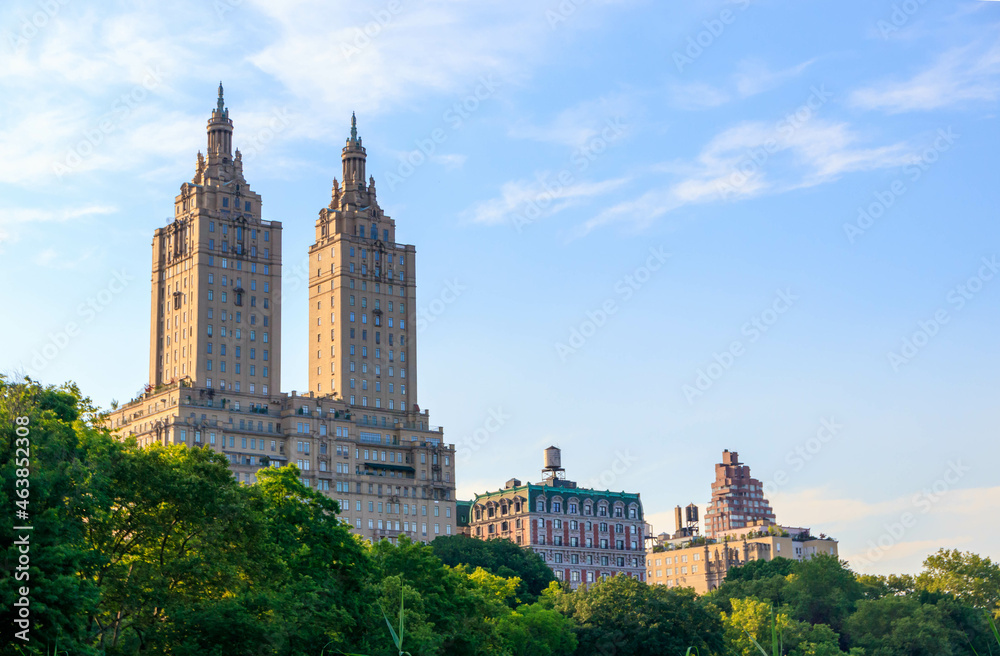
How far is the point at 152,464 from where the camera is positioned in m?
65.5

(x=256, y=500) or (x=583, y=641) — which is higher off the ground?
(x=256, y=500)

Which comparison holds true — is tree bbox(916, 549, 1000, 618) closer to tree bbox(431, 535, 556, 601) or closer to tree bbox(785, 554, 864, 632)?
tree bbox(785, 554, 864, 632)

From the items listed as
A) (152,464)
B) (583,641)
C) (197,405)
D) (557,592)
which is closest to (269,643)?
(152,464)

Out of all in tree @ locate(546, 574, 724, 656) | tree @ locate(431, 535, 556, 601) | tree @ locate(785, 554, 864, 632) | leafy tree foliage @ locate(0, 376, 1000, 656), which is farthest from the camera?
tree @ locate(431, 535, 556, 601)

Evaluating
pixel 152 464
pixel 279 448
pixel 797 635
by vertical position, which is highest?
pixel 279 448

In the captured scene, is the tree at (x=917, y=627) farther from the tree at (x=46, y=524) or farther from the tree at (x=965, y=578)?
the tree at (x=46, y=524)

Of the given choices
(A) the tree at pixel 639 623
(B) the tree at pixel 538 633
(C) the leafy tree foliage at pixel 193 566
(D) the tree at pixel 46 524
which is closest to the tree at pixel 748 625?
(A) the tree at pixel 639 623

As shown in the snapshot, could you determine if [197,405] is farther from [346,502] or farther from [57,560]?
[57,560]

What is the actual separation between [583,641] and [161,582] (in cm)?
6334

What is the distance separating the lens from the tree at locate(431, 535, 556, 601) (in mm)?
165750

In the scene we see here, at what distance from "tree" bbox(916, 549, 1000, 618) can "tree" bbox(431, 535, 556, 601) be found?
52901mm

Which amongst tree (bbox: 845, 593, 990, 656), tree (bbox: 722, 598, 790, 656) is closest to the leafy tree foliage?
A: tree (bbox: 722, 598, 790, 656)

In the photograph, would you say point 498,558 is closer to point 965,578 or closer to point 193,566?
point 965,578

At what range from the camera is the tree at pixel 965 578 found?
181000 mm
